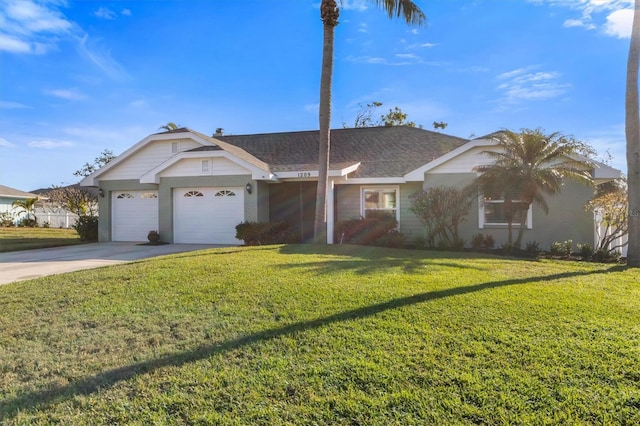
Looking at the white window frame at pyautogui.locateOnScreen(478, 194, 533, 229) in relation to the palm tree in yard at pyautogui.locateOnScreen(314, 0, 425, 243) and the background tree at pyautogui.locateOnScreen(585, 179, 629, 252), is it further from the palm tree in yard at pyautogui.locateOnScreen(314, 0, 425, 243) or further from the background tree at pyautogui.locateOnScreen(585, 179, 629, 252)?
the palm tree in yard at pyautogui.locateOnScreen(314, 0, 425, 243)

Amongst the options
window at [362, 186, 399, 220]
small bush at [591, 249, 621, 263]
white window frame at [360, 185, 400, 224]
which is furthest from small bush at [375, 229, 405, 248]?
small bush at [591, 249, 621, 263]

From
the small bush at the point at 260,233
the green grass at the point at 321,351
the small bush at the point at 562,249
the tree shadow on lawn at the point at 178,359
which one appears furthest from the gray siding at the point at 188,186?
the small bush at the point at 562,249

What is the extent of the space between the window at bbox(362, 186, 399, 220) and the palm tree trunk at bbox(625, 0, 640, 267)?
7864mm

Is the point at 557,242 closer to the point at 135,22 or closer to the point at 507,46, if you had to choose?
the point at 507,46

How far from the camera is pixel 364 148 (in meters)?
18.8

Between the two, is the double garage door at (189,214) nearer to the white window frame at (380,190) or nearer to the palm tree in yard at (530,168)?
the white window frame at (380,190)

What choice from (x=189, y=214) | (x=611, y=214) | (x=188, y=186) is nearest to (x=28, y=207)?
(x=189, y=214)

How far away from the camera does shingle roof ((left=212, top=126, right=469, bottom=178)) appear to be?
1653 centimetres

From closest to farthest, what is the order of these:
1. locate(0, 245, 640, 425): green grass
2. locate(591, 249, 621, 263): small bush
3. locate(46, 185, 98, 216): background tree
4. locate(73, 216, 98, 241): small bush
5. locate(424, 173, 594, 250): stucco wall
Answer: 1. locate(0, 245, 640, 425): green grass
2. locate(591, 249, 621, 263): small bush
3. locate(424, 173, 594, 250): stucco wall
4. locate(73, 216, 98, 241): small bush
5. locate(46, 185, 98, 216): background tree

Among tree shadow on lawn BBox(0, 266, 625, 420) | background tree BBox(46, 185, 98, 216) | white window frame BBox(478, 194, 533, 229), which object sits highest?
background tree BBox(46, 185, 98, 216)

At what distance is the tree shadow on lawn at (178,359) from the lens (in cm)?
341

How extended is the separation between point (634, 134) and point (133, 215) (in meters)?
19.0

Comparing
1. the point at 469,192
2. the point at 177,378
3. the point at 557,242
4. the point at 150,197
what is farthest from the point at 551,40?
the point at 150,197

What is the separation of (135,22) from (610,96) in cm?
1724
